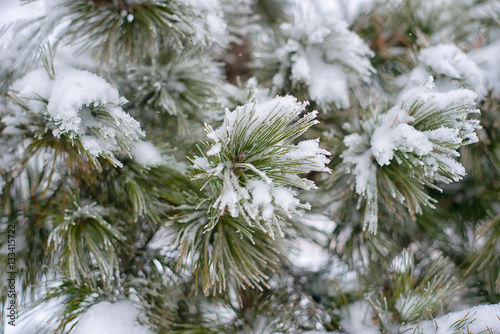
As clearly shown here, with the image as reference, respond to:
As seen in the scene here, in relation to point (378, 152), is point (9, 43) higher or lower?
higher

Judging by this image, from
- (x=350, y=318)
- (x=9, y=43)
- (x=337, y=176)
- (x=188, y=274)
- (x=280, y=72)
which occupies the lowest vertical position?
(x=350, y=318)

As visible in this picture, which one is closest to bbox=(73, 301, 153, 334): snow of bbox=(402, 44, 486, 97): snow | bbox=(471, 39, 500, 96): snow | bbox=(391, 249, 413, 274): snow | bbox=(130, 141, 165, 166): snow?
bbox=(130, 141, 165, 166): snow

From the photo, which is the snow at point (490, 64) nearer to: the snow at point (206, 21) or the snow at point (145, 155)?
the snow at point (206, 21)

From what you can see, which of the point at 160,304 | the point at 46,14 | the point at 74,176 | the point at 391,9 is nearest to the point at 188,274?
the point at 160,304

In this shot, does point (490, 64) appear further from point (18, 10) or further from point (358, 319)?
point (18, 10)

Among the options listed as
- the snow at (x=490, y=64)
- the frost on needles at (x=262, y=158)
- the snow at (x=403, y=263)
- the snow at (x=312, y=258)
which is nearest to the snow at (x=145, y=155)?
the frost on needles at (x=262, y=158)

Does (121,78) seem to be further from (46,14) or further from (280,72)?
(280,72)

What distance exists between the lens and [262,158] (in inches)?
19.0

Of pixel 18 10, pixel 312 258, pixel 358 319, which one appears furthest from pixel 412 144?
pixel 18 10

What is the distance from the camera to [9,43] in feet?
2.25

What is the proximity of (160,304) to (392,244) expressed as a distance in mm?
573

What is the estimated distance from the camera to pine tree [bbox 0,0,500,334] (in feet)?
1.80

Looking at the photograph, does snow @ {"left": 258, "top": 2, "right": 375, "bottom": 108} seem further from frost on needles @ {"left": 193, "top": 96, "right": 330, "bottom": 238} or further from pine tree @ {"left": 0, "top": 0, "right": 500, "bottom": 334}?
frost on needles @ {"left": 193, "top": 96, "right": 330, "bottom": 238}

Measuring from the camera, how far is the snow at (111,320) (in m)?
0.57
